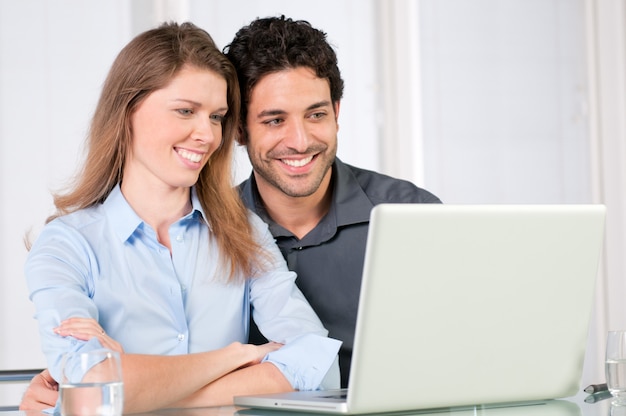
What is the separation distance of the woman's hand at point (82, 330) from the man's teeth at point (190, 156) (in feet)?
1.59

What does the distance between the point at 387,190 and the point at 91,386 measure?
63.2 inches

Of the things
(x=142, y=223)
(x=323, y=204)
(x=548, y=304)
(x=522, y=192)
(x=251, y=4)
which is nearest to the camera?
(x=548, y=304)

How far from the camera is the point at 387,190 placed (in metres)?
2.73

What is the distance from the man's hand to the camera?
1969 millimetres

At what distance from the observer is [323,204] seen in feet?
8.78

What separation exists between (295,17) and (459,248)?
331 cm

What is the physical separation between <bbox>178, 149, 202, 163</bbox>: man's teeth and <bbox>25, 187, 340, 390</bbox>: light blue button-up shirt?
0.41ft

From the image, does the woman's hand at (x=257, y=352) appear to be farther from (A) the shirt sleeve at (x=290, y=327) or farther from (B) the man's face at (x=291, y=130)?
(B) the man's face at (x=291, y=130)

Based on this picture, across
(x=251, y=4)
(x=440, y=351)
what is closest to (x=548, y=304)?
(x=440, y=351)

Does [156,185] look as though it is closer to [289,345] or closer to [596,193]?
[289,345]

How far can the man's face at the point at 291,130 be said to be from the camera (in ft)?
8.23

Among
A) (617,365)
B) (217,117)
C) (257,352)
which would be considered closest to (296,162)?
(217,117)

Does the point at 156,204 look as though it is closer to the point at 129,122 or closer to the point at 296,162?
the point at 129,122

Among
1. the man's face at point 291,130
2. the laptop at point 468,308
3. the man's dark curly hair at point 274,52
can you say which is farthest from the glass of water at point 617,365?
the man's dark curly hair at point 274,52
